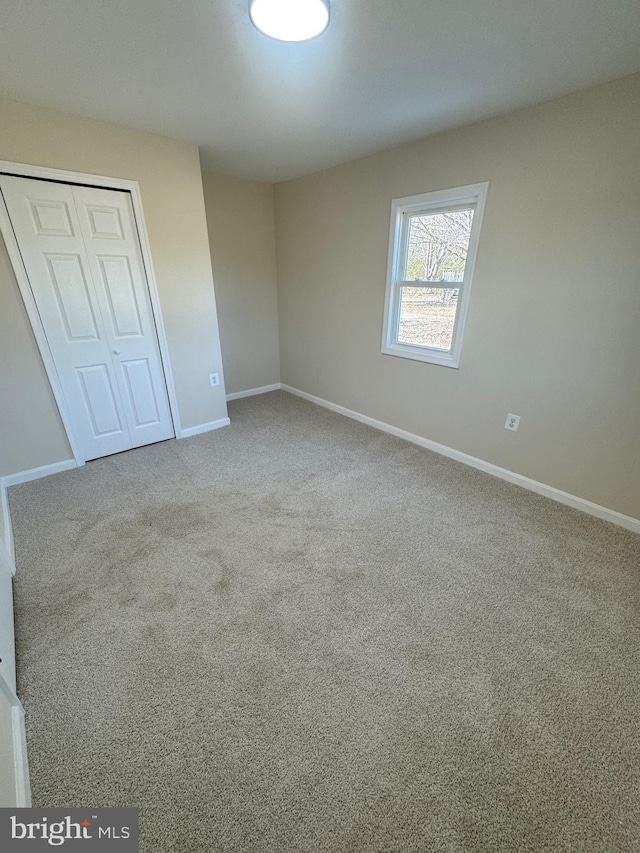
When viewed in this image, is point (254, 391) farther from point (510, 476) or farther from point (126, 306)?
point (510, 476)

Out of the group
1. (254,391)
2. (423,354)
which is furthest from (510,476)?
(254,391)

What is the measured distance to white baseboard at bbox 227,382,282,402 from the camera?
14.3 ft

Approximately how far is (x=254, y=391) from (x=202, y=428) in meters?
1.23

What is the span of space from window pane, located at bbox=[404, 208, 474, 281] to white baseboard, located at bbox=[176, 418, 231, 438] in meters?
2.27

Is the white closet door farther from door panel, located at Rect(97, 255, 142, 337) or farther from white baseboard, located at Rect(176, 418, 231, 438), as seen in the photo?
white baseboard, located at Rect(176, 418, 231, 438)

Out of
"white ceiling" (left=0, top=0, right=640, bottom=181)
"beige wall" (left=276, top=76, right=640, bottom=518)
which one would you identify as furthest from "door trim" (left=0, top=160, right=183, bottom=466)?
"beige wall" (left=276, top=76, right=640, bottom=518)

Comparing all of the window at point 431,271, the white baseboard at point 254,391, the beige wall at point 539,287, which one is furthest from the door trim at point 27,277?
the window at point 431,271

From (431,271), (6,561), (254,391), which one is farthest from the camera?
(254,391)

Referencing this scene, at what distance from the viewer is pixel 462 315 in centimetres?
260

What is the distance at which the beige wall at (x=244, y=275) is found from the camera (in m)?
3.68

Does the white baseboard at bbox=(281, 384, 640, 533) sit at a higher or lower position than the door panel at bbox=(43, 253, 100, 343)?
lower

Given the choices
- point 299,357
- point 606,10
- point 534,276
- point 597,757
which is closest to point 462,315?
point 534,276

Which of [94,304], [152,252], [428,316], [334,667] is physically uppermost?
[152,252]

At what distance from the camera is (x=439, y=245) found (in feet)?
8.84
